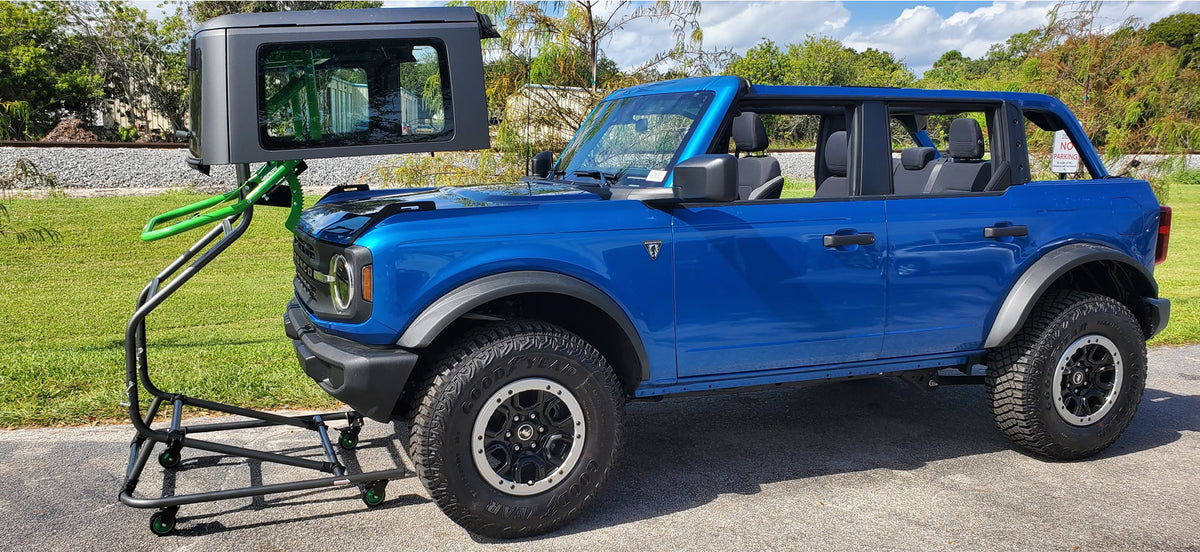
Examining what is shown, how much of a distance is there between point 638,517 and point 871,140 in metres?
2.20

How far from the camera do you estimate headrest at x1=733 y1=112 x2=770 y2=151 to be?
4.68 meters

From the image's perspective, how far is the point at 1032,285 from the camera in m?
4.79

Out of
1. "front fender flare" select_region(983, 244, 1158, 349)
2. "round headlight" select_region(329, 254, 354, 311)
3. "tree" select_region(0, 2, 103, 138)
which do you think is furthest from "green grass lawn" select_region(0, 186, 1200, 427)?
"tree" select_region(0, 2, 103, 138)

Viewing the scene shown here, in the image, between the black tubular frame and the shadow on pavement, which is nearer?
the black tubular frame

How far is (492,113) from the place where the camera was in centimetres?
1069

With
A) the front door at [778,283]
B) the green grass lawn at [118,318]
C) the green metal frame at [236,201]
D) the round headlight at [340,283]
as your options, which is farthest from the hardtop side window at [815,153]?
the green grass lawn at [118,318]

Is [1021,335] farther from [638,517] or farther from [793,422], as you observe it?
[638,517]

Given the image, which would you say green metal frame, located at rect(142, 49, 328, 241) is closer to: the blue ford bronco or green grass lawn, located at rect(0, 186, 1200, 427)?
the blue ford bronco

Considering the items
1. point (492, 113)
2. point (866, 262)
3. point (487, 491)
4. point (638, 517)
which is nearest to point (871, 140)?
point (866, 262)

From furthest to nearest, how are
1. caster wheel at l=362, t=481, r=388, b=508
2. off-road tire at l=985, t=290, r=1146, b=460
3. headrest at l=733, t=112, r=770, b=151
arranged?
off-road tire at l=985, t=290, r=1146, b=460, headrest at l=733, t=112, r=770, b=151, caster wheel at l=362, t=481, r=388, b=508

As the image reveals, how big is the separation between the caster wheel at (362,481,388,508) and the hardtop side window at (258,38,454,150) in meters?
1.50

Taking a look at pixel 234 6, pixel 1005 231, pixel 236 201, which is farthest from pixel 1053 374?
pixel 234 6

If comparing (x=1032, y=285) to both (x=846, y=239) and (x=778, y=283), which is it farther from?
(x=778, y=283)

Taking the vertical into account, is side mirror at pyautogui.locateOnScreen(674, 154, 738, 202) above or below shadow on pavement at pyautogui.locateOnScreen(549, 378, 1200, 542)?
above
